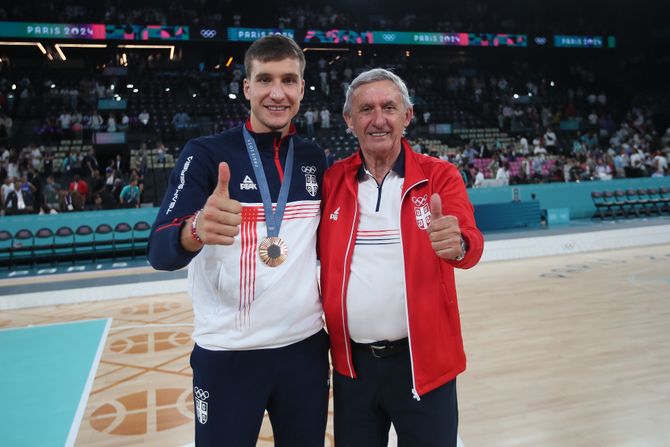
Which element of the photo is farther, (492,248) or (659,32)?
(659,32)

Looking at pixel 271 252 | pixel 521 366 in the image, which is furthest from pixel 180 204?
pixel 521 366

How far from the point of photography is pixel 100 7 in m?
20.1

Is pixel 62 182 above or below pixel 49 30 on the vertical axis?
below

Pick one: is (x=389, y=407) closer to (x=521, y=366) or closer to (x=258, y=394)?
(x=258, y=394)

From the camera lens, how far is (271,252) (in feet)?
5.63

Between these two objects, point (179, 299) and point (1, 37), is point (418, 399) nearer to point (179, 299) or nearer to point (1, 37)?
point (179, 299)

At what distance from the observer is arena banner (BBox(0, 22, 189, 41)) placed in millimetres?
17797

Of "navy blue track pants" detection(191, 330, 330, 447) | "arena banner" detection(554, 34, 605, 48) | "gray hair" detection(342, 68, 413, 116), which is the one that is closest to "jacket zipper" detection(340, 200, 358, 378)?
"navy blue track pants" detection(191, 330, 330, 447)

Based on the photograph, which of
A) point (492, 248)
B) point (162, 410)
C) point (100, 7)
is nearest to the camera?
point (162, 410)

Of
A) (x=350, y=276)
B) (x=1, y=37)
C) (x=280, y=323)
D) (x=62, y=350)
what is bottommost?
(x=62, y=350)

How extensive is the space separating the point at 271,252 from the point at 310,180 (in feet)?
1.16

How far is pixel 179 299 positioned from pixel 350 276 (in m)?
6.22

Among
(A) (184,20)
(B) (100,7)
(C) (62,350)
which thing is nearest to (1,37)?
(B) (100,7)

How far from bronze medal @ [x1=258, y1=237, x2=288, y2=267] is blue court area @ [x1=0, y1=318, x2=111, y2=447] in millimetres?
2365
